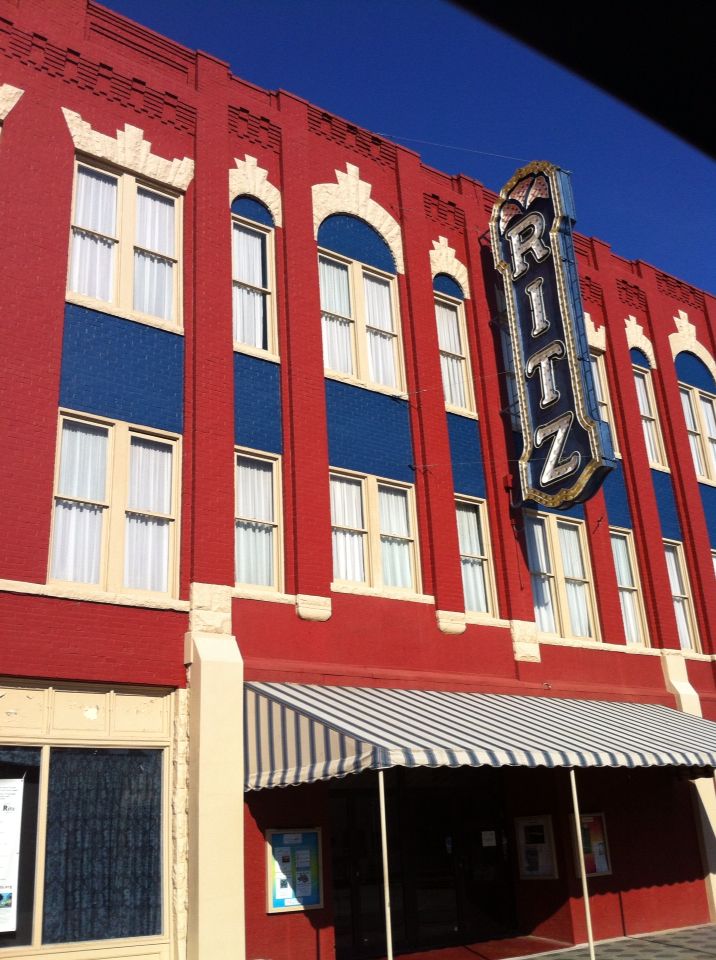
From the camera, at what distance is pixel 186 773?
11078 mm

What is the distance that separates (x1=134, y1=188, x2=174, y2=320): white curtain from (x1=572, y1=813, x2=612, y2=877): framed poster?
10.2 metres

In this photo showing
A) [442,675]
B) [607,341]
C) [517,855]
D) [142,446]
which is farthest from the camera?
[607,341]

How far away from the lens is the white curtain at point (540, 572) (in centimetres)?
1603

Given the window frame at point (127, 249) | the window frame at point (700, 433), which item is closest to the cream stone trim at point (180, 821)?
the window frame at point (127, 249)

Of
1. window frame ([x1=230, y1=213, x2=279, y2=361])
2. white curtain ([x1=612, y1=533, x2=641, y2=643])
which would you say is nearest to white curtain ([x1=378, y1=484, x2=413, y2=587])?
window frame ([x1=230, y1=213, x2=279, y2=361])

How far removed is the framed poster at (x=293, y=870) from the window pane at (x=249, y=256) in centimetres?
813

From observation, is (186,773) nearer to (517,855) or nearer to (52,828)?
(52,828)

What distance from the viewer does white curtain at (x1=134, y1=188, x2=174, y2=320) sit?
43.7 feet

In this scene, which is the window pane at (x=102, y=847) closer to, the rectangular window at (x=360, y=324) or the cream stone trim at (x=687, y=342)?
the rectangular window at (x=360, y=324)

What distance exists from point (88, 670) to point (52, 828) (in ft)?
5.73

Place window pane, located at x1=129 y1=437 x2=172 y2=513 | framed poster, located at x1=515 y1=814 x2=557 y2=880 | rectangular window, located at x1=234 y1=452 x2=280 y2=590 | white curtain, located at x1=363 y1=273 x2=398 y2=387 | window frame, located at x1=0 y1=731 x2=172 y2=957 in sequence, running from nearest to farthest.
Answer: window frame, located at x1=0 y1=731 x2=172 y2=957 → window pane, located at x1=129 y1=437 x2=172 y2=513 → rectangular window, located at x1=234 y1=452 x2=280 y2=590 → framed poster, located at x1=515 y1=814 x2=557 y2=880 → white curtain, located at x1=363 y1=273 x2=398 y2=387

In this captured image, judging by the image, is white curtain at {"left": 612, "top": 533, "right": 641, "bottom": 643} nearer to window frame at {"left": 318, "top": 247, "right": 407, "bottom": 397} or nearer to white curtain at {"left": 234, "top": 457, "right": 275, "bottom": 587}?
window frame at {"left": 318, "top": 247, "right": 407, "bottom": 397}

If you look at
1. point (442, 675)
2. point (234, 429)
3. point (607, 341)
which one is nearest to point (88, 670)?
point (234, 429)

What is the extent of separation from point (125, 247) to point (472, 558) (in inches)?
288
